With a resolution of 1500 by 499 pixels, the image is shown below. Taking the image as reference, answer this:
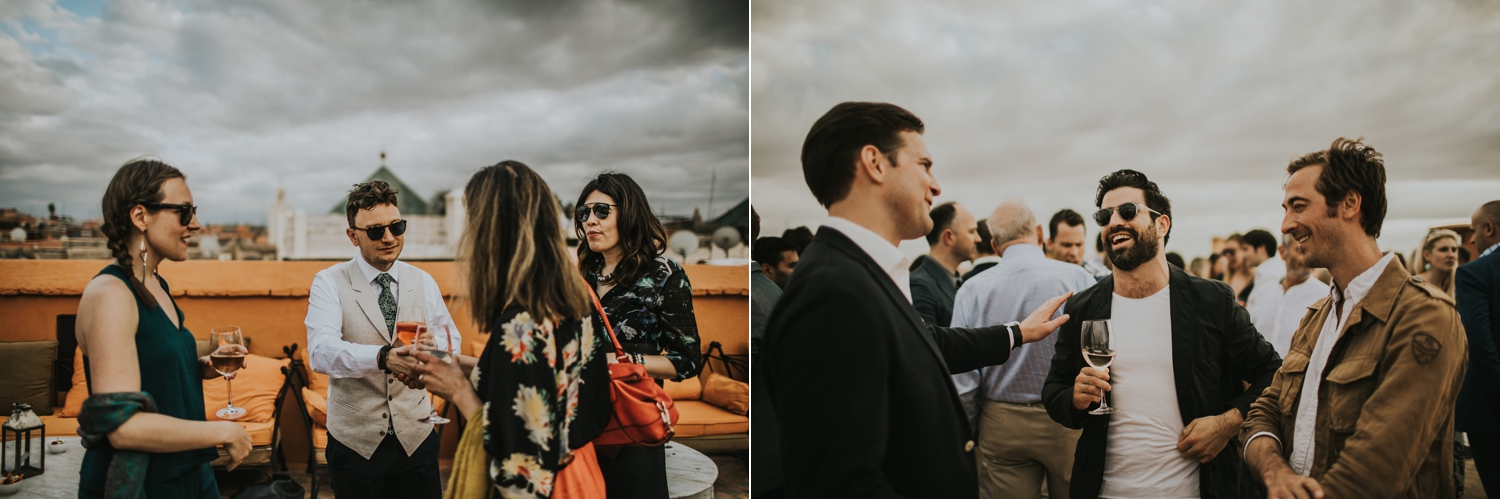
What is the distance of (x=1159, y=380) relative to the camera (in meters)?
1.98

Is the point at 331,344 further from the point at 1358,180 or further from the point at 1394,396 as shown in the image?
the point at 1358,180

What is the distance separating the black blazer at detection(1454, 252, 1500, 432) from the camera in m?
2.93

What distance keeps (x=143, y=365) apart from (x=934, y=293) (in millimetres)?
3195

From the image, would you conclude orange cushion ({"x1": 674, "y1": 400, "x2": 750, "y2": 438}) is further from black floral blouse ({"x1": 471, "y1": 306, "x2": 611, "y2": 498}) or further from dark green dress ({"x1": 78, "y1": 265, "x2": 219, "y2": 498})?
black floral blouse ({"x1": 471, "y1": 306, "x2": 611, "y2": 498})

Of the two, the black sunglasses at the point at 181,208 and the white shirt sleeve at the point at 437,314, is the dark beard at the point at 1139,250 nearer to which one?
the white shirt sleeve at the point at 437,314

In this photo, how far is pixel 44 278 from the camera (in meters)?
4.80

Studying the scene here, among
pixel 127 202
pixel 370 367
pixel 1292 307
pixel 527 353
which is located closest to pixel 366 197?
pixel 370 367

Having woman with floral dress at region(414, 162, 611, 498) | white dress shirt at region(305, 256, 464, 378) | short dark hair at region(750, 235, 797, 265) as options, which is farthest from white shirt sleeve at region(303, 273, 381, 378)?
short dark hair at region(750, 235, 797, 265)

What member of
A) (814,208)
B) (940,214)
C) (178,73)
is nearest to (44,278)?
(178,73)

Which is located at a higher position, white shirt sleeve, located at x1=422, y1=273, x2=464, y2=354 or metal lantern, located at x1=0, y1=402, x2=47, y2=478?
white shirt sleeve, located at x1=422, y1=273, x2=464, y2=354

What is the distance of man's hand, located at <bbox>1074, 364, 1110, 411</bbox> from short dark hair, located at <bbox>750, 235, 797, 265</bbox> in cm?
177

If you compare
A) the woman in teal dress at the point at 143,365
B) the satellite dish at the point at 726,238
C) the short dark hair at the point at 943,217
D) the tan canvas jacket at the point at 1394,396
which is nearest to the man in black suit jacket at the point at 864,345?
the tan canvas jacket at the point at 1394,396

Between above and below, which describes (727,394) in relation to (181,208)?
below

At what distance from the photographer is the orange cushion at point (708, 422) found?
4.71 meters
